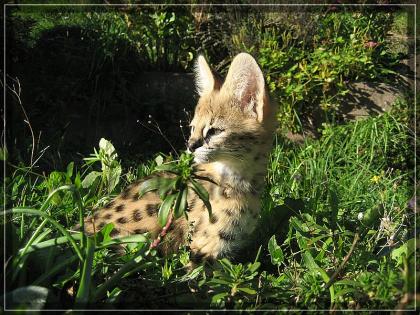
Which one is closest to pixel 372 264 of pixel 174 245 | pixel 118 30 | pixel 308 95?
pixel 174 245

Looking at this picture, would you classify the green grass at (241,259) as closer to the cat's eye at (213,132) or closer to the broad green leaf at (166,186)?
the broad green leaf at (166,186)

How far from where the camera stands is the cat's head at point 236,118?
3230 millimetres

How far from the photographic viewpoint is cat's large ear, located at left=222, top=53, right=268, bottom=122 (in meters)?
3.24

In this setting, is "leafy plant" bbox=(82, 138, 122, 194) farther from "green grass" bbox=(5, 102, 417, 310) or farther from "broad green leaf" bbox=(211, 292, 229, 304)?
"broad green leaf" bbox=(211, 292, 229, 304)

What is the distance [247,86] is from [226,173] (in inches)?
21.1

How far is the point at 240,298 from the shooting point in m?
2.71

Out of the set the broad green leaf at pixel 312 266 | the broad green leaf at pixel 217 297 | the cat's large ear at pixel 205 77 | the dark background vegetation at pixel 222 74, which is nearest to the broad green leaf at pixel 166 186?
the broad green leaf at pixel 217 297

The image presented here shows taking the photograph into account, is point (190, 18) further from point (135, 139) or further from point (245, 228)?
point (245, 228)

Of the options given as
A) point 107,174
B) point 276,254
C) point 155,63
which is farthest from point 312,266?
point 155,63

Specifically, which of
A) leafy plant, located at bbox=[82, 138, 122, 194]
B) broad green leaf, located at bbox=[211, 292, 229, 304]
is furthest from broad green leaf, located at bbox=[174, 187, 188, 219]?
leafy plant, located at bbox=[82, 138, 122, 194]

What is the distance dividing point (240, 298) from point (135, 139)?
434cm

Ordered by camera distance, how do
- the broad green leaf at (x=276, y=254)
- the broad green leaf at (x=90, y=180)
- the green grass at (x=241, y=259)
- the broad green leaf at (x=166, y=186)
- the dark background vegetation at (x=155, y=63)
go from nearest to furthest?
1. the broad green leaf at (x=166, y=186)
2. the green grass at (x=241, y=259)
3. the broad green leaf at (x=276, y=254)
4. the broad green leaf at (x=90, y=180)
5. the dark background vegetation at (x=155, y=63)

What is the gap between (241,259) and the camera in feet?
12.1

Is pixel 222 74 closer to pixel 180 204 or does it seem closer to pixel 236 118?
pixel 236 118
